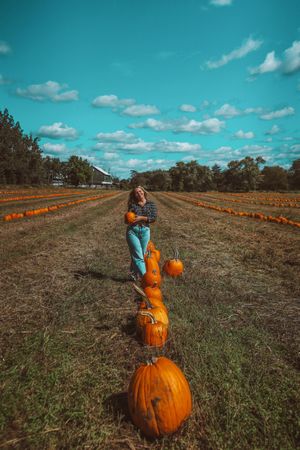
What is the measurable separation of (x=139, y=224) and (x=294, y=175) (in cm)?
10348

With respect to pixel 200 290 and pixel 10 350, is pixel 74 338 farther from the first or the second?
pixel 200 290

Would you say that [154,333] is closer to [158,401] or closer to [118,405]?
[118,405]

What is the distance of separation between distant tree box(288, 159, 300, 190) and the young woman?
99.9m

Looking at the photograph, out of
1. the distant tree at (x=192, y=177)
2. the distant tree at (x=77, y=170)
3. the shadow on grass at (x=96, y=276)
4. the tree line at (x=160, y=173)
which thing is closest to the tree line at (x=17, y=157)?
the tree line at (x=160, y=173)

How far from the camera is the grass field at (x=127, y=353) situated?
2.18 m

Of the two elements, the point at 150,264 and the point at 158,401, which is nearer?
the point at 158,401

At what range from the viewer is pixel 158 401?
2.13 m

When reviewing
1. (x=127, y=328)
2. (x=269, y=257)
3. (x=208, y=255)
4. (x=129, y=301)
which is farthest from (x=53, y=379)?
(x=269, y=257)

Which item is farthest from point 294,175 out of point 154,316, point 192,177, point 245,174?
point 154,316

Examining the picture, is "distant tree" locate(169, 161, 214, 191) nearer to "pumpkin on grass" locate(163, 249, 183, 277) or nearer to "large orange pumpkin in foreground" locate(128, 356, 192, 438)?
"pumpkin on grass" locate(163, 249, 183, 277)

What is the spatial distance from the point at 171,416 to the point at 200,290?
121 inches

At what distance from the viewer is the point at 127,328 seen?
3.71 meters

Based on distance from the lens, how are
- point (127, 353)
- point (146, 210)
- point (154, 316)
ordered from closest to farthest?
point (127, 353) → point (154, 316) → point (146, 210)

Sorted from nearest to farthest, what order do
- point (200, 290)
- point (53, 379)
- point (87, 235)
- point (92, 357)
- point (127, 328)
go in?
point (53, 379)
point (92, 357)
point (127, 328)
point (200, 290)
point (87, 235)
